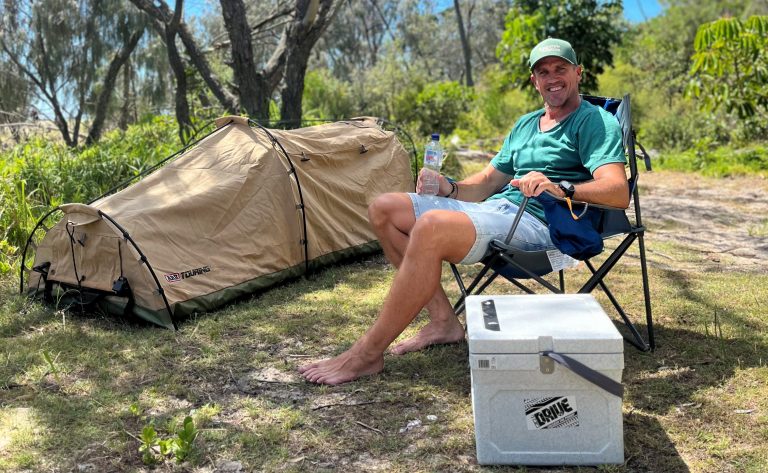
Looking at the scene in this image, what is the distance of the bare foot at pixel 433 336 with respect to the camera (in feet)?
9.86

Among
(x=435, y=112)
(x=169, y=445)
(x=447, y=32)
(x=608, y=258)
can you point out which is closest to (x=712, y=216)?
(x=608, y=258)

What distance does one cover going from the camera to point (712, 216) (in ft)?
19.4

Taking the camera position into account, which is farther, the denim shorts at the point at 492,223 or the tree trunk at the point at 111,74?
the tree trunk at the point at 111,74

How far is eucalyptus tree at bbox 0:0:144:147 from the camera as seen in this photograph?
1111 cm

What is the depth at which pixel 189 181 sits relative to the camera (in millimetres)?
3875

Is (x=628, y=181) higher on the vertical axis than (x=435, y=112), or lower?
lower

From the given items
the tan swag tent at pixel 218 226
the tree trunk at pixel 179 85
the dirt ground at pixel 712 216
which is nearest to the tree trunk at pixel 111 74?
the tree trunk at pixel 179 85

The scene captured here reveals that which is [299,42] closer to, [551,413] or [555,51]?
[555,51]

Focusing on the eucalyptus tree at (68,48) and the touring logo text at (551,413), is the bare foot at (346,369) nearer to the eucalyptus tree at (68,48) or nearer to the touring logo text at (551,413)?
the touring logo text at (551,413)

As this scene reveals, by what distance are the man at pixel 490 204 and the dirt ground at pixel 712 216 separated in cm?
178

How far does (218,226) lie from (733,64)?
6.13 m

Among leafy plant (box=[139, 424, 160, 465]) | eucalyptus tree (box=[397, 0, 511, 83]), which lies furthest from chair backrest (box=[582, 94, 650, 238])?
eucalyptus tree (box=[397, 0, 511, 83])

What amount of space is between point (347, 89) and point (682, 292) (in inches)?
490

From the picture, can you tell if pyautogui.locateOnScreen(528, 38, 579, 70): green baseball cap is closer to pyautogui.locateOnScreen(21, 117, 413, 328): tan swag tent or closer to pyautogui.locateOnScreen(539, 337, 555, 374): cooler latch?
pyautogui.locateOnScreen(539, 337, 555, 374): cooler latch
